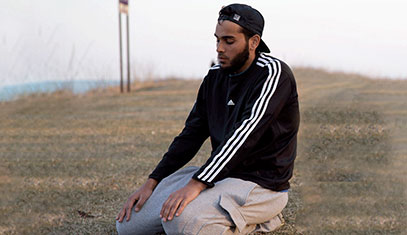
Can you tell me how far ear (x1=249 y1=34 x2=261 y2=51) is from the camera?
109 inches

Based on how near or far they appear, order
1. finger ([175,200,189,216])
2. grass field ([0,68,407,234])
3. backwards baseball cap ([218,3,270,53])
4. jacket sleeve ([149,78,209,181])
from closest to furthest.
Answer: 1. finger ([175,200,189,216])
2. backwards baseball cap ([218,3,270,53])
3. jacket sleeve ([149,78,209,181])
4. grass field ([0,68,407,234])

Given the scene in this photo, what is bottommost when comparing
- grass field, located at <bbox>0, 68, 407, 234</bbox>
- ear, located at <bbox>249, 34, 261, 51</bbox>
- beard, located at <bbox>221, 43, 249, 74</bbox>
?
grass field, located at <bbox>0, 68, 407, 234</bbox>

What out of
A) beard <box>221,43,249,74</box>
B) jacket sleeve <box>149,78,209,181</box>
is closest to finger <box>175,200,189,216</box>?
jacket sleeve <box>149,78,209,181</box>

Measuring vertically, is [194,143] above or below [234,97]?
below

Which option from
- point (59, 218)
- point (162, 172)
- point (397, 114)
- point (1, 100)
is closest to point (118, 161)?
point (59, 218)

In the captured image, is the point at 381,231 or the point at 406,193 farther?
the point at 406,193

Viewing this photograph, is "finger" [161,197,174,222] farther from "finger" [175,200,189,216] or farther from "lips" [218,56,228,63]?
"lips" [218,56,228,63]

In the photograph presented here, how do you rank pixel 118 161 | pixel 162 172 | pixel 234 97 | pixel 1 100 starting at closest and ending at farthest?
pixel 234 97, pixel 162 172, pixel 118 161, pixel 1 100

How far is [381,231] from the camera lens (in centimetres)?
317

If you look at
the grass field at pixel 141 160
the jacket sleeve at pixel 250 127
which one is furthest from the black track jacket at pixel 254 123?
the grass field at pixel 141 160

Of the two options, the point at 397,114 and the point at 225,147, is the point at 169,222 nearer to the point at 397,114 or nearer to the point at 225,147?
the point at 225,147

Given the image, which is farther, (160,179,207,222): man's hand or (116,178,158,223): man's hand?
(116,178,158,223): man's hand

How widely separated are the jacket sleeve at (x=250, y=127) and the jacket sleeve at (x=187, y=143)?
0.44 metres

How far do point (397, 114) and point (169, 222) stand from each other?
582cm
